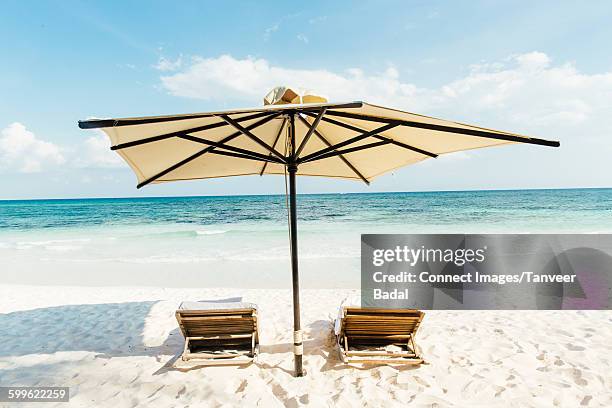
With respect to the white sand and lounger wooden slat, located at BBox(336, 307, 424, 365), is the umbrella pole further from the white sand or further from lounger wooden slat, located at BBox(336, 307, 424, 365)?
lounger wooden slat, located at BBox(336, 307, 424, 365)

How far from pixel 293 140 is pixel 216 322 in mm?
2031

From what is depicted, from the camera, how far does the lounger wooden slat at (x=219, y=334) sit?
354 cm

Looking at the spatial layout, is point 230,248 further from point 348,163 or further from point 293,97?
point 293,97

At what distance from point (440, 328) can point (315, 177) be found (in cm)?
259

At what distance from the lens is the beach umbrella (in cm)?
251

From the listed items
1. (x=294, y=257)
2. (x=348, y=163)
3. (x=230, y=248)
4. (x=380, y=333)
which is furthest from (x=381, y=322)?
(x=230, y=248)

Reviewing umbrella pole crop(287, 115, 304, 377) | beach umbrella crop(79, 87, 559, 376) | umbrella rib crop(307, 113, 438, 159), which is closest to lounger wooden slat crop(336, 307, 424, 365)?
umbrella pole crop(287, 115, 304, 377)

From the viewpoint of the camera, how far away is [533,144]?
2.57m

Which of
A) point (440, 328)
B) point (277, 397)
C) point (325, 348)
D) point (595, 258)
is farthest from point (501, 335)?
point (595, 258)

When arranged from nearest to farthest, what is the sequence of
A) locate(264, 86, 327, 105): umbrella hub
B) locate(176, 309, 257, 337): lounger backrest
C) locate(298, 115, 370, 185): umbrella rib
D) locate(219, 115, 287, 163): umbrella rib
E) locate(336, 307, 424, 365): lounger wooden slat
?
locate(219, 115, 287, 163): umbrella rib < locate(264, 86, 327, 105): umbrella hub < locate(336, 307, 424, 365): lounger wooden slat < locate(176, 309, 257, 337): lounger backrest < locate(298, 115, 370, 185): umbrella rib

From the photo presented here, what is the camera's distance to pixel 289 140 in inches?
155

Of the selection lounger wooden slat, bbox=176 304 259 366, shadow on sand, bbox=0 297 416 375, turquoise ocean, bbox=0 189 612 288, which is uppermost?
lounger wooden slat, bbox=176 304 259 366

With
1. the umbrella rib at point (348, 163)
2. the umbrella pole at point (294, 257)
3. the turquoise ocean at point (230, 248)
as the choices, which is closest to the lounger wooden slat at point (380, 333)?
the umbrella pole at point (294, 257)

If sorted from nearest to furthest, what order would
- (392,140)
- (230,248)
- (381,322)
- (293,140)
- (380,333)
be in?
(293,140), (392,140), (381,322), (380,333), (230,248)
